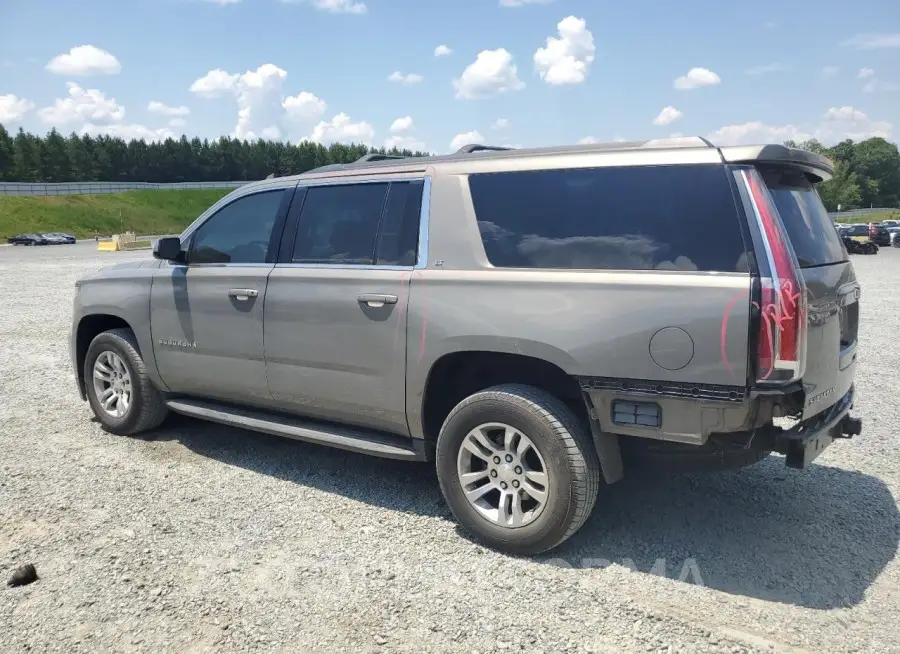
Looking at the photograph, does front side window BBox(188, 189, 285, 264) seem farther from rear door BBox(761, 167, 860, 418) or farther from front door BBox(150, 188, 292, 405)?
rear door BBox(761, 167, 860, 418)

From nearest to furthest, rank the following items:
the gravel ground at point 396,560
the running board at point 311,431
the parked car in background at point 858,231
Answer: the gravel ground at point 396,560, the running board at point 311,431, the parked car in background at point 858,231

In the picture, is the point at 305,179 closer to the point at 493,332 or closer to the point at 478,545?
the point at 493,332

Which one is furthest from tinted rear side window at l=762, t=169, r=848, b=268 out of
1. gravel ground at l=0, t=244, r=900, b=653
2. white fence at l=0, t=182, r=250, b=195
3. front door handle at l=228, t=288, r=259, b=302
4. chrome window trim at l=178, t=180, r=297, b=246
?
white fence at l=0, t=182, r=250, b=195

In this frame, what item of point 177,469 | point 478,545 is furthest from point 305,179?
point 478,545

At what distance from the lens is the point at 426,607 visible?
123 inches

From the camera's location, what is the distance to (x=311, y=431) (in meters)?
4.41

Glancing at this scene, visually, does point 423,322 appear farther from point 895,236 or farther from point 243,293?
point 895,236

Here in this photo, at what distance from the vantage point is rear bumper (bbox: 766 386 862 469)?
3.23 m

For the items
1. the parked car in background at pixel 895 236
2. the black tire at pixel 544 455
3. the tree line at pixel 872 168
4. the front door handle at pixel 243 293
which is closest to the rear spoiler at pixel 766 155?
the black tire at pixel 544 455

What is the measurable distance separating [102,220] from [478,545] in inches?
3570

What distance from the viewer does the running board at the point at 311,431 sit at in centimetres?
407

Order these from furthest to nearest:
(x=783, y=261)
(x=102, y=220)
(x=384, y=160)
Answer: (x=102, y=220) < (x=384, y=160) < (x=783, y=261)

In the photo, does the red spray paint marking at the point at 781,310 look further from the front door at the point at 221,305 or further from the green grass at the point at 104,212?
the green grass at the point at 104,212

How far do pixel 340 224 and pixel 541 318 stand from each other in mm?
1583
